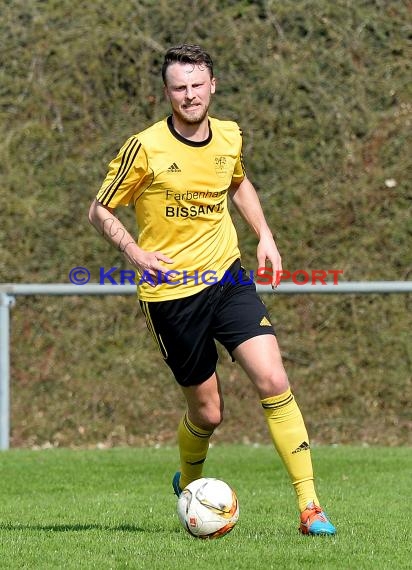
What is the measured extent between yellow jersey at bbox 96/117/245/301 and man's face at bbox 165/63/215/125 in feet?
0.49

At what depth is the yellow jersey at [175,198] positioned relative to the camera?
6.00 metres

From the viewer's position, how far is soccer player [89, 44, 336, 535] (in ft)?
19.3

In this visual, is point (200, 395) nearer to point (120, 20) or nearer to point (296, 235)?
point (296, 235)

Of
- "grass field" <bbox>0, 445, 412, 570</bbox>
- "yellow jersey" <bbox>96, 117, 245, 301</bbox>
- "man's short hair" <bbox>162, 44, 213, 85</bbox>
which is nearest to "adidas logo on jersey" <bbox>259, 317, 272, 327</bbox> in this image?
"yellow jersey" <bbox>96, 117, 245, 301</bbox>

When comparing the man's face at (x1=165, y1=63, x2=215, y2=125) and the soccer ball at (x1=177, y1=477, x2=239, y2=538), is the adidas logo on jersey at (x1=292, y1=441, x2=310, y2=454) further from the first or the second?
the man's face at (x1=165, y1=63, x2=215, y2=125)

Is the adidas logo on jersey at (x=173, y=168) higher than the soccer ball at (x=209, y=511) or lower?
higher

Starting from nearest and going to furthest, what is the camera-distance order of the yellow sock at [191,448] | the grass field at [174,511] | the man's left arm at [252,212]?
the grass field at [174,511], the man's left arm at [252,212], the yellow sock at [191,448]

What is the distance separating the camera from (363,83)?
1148 centimetres

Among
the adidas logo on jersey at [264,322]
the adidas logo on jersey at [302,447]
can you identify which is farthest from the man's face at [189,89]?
the adidas logo on jersey at [302,447]

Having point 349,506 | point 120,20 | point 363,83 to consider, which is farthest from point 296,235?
point 349,506

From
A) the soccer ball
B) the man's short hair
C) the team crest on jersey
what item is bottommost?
the soccer ball

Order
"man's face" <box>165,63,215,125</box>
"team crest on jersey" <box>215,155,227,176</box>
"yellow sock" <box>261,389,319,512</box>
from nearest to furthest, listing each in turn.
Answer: "yellow sock" <box>261,389,319,512</box> < "man's face" <box>165,63,215,125</box> < "team crest on jersey" <box>215,155,227,176</box>

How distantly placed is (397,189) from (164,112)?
227 centimetres

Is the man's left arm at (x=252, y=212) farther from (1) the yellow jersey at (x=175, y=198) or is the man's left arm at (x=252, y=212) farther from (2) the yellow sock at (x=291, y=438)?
(2) the yellow sock at (x=291, y=438)
